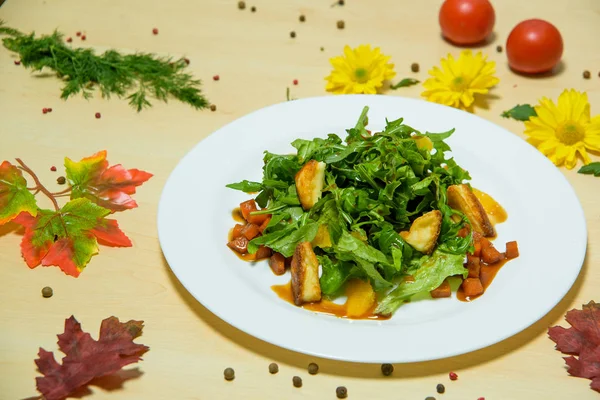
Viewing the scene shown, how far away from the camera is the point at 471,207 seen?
2.37 m

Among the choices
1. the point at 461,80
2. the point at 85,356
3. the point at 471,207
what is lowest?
the point at 85,356

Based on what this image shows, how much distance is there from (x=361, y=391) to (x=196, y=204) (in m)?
0.85

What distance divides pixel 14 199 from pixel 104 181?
32cm

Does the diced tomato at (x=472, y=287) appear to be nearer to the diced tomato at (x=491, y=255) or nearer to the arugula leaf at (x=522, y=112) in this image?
the diced tomato at (x=491, y=255)

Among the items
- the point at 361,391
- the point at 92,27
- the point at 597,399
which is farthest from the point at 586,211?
the point at 92,27

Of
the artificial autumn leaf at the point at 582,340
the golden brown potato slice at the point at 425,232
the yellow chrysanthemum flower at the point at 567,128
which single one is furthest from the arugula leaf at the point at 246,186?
the yellow chrysanthemum flower at the point at 567,128

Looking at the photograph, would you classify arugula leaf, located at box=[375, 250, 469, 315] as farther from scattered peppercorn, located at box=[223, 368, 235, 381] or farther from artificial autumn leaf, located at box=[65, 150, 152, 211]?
artificial autumn leaf, located at box=[65, 150, 152, 211]

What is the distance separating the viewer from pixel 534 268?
2.24 m

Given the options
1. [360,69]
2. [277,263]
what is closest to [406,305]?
[277,263]

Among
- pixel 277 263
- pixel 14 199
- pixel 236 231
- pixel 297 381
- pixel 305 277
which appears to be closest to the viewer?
pixel 297 381

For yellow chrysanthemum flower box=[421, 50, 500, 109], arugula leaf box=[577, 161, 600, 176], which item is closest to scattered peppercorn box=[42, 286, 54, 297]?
yellow chrysanthemum flower box=[421, 50, 500, 109]

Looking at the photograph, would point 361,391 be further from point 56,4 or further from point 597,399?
point 56,4

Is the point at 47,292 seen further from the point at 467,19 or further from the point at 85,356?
the point at 467,19

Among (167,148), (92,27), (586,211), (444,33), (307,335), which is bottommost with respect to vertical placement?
(307,335)
